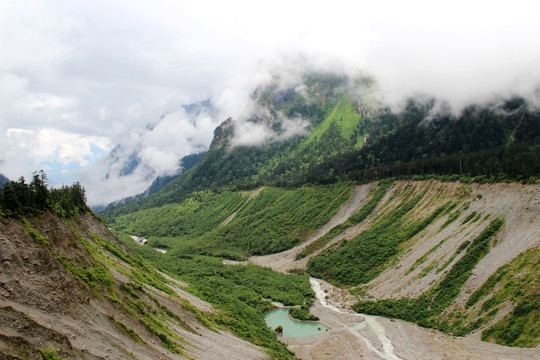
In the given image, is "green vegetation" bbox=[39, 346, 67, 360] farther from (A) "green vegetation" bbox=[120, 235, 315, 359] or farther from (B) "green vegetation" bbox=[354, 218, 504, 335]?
(B) "green vegetation" bbox=[354, 218, 504, 335]

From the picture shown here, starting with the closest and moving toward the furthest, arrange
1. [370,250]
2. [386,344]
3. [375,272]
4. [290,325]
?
[386,344]
[290,325]
[375,272]
[370,250]

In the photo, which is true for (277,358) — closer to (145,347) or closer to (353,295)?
(145,347)

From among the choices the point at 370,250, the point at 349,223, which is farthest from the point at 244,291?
the point at 349,223

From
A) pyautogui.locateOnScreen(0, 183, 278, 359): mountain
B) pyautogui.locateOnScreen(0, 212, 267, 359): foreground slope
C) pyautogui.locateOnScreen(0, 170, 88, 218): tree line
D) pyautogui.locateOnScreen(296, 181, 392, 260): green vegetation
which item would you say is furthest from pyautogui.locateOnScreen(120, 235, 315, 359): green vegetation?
pyautogui.locateOnScreen(0, 170, 88, 218): tree line

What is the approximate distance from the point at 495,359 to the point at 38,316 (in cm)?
6452

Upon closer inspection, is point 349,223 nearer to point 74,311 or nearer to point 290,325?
point 290,325

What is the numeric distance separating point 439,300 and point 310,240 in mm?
79122

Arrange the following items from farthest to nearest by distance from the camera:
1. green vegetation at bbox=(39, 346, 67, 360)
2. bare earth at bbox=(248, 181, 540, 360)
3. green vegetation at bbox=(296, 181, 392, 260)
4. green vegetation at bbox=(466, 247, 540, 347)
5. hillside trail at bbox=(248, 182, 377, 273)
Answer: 1. green vegetation at bbox=(296, 181, 392, 260)
2. hillside trail at bbox=(248, 182, 377, 273)
3. bare earth at bbox=(248, 181, 540, 360)
4. green vegetation at bbox=(466, 247, 540, 347)
5. green vegetation at bbox=(39, 346, 67, 360)

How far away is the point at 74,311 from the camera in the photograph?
36.1m

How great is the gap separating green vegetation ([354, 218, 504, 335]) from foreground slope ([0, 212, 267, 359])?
3978 cm

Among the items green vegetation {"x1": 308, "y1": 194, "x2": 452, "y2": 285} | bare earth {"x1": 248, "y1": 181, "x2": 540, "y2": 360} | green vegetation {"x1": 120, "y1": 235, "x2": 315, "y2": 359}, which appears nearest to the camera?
bare earth {"x1": 248, "y1": 181, "x2": 540, "y2": 360}

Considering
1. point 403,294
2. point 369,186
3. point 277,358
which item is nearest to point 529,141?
point 369,186

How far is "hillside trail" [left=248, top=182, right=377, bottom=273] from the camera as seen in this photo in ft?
463

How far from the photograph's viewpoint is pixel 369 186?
173 m
